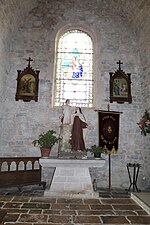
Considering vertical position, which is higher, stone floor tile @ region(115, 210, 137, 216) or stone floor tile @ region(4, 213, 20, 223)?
stone floor tile @ region(4, 213, 20, 223)

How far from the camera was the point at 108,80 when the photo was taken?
26.0ft

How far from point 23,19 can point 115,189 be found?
707cm

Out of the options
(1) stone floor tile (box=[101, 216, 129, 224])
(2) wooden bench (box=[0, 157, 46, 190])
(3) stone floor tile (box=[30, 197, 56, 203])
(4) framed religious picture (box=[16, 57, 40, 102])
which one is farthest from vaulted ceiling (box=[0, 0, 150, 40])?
(1) stone floor tile (box=[101, 216, 129, 224])

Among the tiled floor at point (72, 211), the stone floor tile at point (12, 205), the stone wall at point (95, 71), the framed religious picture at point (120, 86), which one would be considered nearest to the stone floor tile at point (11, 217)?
the tiled floor at point (72, 211)

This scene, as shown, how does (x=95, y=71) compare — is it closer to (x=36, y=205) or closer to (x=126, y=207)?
(x=126, y=207)

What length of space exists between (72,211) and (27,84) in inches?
192

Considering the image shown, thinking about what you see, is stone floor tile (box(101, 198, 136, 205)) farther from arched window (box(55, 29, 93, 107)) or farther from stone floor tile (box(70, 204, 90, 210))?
arched window (box(55, 29, 93, 107))

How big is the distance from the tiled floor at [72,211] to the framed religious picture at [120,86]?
361 cm

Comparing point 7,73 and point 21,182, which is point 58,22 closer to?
point 7,73

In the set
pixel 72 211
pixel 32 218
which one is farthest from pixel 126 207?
pixel 32 218

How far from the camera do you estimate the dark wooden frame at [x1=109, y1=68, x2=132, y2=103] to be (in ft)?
25.3

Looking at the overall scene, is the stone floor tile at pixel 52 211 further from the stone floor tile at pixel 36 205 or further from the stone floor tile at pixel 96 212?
the stone floor tile at pixel 96 212

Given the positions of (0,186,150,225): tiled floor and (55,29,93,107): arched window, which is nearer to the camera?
(0,186,150,225): tiled floor

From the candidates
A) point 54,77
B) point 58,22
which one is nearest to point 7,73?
point 54,77
